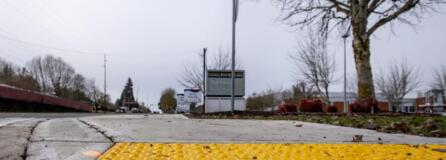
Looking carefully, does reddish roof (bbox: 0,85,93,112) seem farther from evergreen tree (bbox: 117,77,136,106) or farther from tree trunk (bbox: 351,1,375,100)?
evergreen tree (bbox: 117,77,136,106)

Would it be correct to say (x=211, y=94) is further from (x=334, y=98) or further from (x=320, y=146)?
(x=334, y=98)

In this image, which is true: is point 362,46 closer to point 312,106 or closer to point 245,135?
point 312,106

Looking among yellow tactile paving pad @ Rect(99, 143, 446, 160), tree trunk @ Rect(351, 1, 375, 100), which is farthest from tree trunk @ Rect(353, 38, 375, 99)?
yellow tactile paving pad @ Rect(99, 143, 446, 160)

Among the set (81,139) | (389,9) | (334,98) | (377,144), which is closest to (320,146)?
(377,144)

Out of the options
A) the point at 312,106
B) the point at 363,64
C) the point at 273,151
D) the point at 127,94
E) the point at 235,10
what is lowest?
the point at 273,151

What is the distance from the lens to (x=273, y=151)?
4.82m

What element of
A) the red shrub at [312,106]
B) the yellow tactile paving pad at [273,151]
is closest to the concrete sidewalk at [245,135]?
the yellow tactile paving pad at [273,151]

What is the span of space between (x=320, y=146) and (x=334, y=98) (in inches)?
3770

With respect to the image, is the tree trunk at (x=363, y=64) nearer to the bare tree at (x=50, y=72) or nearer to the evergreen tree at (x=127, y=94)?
the bare tree at (x=50, y=72)

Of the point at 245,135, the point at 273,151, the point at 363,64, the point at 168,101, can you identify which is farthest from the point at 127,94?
the point at 273,151

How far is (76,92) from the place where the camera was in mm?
97188

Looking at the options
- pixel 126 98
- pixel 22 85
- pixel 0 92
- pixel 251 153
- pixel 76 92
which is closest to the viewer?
pixel 251 153

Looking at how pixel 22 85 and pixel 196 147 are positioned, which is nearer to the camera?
pixel 196 147

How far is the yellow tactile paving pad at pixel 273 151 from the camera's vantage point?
438cm
